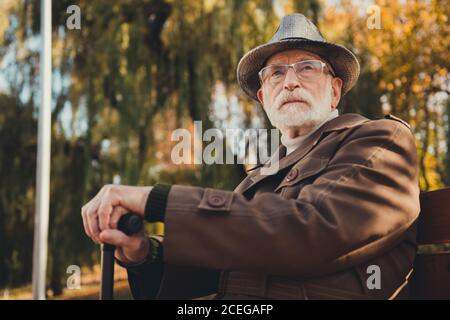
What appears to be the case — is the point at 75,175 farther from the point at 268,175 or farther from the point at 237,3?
the point at 268,175

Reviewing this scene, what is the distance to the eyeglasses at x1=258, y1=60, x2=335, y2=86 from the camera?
2217 mm

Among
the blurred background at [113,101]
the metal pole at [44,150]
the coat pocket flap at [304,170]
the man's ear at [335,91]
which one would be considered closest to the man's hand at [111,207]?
the coat pocket flap at [304,170]

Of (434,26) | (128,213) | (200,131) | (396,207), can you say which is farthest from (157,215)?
(434,26)

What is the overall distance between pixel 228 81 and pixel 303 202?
700 centimetres

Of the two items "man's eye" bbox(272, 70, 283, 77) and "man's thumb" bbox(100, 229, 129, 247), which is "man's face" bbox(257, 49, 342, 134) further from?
"man's thumb" bbox(100, 229, 129, 247)

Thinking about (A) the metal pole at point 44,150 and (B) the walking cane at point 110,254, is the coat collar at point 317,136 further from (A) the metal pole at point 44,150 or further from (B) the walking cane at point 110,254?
(A) the metal pole at point 44,150

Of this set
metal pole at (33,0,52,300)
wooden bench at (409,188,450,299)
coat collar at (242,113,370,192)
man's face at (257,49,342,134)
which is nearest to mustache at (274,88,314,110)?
man's face at (257,49,342,134)

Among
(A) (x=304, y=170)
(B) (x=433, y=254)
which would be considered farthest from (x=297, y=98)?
(B) (x=433, y=254)

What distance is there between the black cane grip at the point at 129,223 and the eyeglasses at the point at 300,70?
0.95 m

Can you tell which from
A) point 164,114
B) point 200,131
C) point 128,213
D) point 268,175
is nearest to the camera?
point 128,213

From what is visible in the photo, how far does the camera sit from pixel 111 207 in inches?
58.6

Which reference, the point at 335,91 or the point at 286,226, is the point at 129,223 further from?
the point at 335,91

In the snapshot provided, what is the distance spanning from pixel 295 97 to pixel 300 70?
0.34 feet

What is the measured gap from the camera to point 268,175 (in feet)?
6.93
